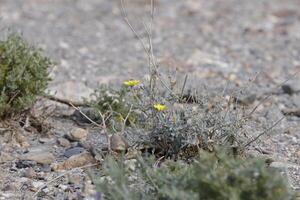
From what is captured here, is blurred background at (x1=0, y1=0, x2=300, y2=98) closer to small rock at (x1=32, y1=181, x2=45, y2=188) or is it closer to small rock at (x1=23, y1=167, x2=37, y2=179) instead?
small rock at (x1=23, y1=167, x2=37, y2=179)

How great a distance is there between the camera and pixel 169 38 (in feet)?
25.3

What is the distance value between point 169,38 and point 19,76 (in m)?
3.68

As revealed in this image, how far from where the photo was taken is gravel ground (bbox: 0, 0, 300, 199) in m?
5.29

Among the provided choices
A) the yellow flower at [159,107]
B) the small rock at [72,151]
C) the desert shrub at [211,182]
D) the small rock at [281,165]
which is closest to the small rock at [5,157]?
the small rock at [72,151]

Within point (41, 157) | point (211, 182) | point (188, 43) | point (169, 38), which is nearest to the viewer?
point (211, 182)

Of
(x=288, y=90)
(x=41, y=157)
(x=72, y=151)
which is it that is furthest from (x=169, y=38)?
Result: (x=41, y=157)

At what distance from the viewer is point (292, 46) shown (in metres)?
7.32

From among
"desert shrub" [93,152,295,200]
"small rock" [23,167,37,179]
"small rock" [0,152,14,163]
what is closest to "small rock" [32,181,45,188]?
"small rock" [23,167,37,179]

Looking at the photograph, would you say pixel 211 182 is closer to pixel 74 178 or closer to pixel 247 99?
pixel 74 178

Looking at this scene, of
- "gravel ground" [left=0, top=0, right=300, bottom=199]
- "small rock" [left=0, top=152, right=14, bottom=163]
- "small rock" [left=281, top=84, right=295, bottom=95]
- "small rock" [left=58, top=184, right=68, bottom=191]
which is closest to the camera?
"small rock" [left=58, top=184, right=68, bottom=191]

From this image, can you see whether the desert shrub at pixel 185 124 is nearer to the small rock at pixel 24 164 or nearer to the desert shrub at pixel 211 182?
the small rock at pixel 24 164

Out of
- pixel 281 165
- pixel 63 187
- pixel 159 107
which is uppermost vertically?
pixel 159 107

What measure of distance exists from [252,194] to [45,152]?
1618mm

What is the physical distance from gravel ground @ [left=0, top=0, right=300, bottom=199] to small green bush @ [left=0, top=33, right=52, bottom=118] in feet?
2.14
